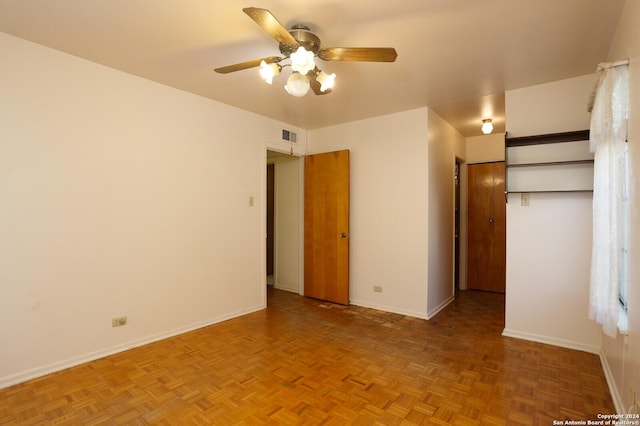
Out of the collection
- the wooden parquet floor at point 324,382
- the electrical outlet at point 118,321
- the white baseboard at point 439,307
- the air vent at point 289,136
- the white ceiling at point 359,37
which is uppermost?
the white ceiling at point 359,37

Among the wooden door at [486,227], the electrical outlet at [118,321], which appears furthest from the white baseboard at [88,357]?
the wooden door at [486,227]

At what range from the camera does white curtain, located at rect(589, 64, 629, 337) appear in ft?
5.97

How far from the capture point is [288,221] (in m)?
5.23

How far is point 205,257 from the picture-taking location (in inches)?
142

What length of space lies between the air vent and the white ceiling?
1139mm

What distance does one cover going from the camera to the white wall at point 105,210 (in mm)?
2391

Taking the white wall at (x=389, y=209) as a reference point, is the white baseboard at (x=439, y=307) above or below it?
below

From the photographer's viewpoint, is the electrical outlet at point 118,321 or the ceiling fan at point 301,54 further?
the electrical outlet at point 118,321

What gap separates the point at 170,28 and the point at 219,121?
152cm

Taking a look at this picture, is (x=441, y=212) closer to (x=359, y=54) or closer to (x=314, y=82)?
(x=314, y=82)

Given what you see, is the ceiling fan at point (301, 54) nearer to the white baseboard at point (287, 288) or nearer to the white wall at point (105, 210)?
the white wall at point (105, 210)

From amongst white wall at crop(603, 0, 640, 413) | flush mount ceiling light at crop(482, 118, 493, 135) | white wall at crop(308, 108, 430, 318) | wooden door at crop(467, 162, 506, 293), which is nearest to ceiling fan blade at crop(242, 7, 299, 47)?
white wall at crop(603, 0, 640, 413)

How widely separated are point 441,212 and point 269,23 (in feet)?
11.0

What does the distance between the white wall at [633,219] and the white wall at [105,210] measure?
3.47m
